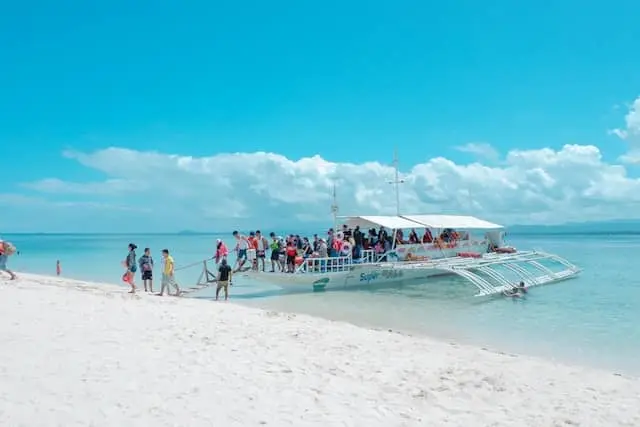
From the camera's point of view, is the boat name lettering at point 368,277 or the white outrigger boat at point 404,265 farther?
the boat name lettering at point 368,277

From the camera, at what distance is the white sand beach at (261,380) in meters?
5.31


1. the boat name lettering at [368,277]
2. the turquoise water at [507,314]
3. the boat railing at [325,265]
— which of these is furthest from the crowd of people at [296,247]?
the turquoise water at [507,314]

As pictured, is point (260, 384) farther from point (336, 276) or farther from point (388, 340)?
point (336, 276)

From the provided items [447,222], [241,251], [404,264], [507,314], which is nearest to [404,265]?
[404,264]

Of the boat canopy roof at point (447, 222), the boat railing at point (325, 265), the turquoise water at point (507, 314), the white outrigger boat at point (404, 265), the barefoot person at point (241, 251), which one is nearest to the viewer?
the turquoise water at point (507, 314)

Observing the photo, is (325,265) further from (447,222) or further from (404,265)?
(447,222)

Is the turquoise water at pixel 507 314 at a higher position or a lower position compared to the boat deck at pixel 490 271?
lower

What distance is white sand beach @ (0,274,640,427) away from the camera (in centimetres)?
531

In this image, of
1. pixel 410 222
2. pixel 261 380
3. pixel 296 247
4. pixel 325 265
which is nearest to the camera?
pixel 261 380

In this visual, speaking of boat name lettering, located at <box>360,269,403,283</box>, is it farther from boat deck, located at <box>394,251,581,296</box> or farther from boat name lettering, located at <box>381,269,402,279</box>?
boat deck, located at <box>394,251,581,296</box>

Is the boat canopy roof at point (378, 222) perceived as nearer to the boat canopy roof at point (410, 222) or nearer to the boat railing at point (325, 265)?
the boat canopy roof at point (410, 222)

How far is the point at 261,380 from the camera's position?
21.2ft

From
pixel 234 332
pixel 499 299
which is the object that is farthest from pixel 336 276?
pixel 234 332

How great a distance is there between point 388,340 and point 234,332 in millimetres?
2939
